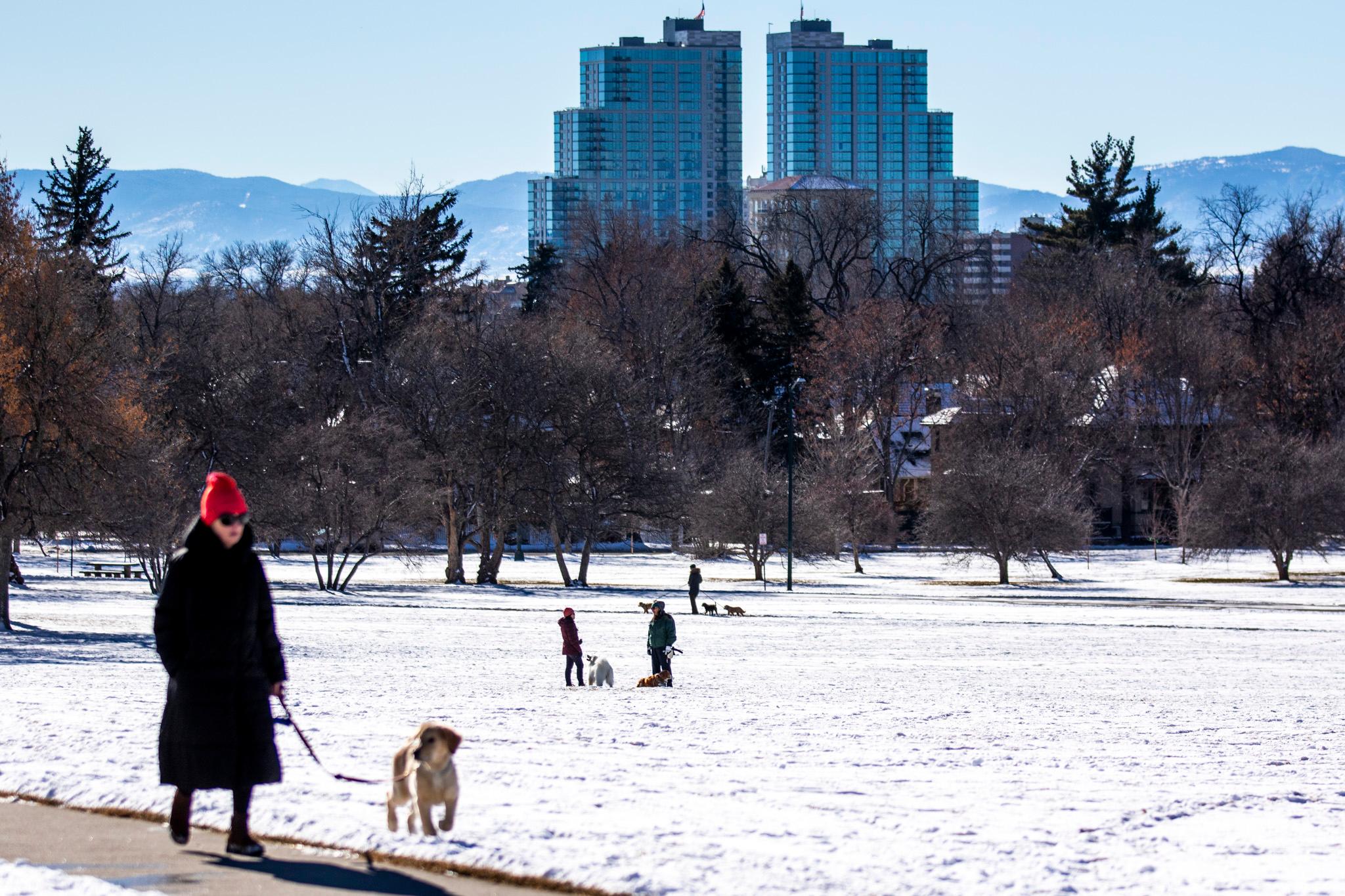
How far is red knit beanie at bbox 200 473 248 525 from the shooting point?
7.21 m

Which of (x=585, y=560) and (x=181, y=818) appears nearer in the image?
(x=181, y=818)

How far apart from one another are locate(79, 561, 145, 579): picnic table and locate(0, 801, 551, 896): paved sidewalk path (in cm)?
4547

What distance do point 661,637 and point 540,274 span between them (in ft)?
303

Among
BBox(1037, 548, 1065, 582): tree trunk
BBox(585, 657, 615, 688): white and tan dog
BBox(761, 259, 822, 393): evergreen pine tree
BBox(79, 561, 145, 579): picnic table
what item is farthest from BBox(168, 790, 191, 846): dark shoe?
BBox(761, 259, 822, 393): evergreen pine tree

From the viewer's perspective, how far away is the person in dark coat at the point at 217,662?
23.9 ft

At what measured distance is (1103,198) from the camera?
10019cm

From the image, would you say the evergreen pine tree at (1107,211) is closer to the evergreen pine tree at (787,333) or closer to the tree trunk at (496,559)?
the evergreen pine tree at (787,333)

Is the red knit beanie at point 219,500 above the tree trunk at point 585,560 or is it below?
above

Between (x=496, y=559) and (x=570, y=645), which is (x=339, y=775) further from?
(x=496, y=559)

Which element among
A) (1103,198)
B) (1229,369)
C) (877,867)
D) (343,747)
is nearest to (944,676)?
(343,747)

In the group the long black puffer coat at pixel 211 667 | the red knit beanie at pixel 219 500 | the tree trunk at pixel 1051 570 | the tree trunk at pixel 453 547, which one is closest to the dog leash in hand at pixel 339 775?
the long black puffer coat at pixel 211 667

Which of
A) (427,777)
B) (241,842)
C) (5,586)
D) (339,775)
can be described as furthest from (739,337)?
(241,842)

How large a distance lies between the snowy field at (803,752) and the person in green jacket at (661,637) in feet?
1.51

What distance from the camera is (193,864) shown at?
23.9ft
